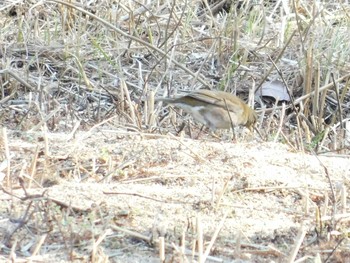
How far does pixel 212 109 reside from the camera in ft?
22.6

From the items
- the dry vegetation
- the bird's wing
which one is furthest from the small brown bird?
the dry vegetation

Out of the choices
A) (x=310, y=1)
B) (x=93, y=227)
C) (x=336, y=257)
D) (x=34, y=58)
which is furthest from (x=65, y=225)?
(x=310, y=1)

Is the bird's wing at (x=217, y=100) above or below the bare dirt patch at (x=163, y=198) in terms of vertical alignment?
below

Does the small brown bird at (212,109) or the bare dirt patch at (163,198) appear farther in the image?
the small brown bird at (212,109)

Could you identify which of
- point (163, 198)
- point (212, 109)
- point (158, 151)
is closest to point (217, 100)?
point (212, 109)

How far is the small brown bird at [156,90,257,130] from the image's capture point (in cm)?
688

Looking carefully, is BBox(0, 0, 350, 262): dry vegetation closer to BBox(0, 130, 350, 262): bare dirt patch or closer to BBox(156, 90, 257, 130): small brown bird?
BBox(0, 130, 350, 262): bare dirt patch

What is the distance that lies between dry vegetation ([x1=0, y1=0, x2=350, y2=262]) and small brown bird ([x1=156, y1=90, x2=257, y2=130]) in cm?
14

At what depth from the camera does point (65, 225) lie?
378 centimetres

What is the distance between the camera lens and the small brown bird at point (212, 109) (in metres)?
6.88

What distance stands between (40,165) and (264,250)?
1424 mm

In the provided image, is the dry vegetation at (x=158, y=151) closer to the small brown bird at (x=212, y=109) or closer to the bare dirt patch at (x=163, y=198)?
the bare dirt patch at (x=163, y=198)

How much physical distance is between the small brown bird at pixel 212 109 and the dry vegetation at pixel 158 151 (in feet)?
0.44

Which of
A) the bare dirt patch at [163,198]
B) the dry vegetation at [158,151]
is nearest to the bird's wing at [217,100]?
the dry vegetation at [158,151]
